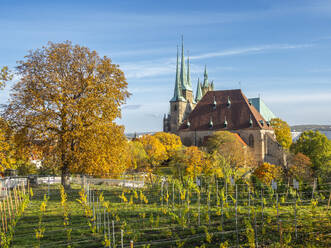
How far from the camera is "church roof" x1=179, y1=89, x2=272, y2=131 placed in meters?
56.6

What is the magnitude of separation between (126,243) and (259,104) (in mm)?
68501

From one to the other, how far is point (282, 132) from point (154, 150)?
28607mm

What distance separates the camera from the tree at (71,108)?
1875cm

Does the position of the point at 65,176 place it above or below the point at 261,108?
below

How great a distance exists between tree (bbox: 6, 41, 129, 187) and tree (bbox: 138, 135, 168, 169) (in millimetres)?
19838

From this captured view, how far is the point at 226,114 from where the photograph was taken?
5897 cm

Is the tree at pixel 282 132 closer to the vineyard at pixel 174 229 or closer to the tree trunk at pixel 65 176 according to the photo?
the tree trunk at pixel 65 176

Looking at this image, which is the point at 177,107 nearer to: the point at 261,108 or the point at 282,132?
the point at 261,108

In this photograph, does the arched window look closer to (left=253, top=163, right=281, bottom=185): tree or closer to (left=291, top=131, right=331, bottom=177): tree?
(left=291, top=131, right=331, bottom=177): tree

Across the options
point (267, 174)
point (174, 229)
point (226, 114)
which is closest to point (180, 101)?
point (226, 114)

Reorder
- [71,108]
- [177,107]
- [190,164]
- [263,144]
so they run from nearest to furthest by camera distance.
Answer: [71,108], [190,164], [263,144], [177,107]

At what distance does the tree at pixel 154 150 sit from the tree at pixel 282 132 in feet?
82.9

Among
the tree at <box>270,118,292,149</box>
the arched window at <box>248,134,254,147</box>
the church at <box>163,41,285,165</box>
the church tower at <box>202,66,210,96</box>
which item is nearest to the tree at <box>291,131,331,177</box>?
the church at <box>163,41,285,165</box>

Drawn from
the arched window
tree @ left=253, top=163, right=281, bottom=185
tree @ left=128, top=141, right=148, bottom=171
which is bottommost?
tree @ left=253, top=163, right=281, bottom=185
